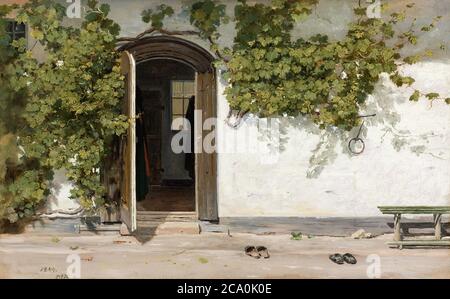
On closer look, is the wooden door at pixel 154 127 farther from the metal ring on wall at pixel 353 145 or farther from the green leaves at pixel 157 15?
the metal ring on wall at pixel 353 145

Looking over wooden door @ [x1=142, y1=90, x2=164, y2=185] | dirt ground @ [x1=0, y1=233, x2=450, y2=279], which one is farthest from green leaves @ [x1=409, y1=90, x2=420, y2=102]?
wooden door @ [x1=142, y1=90, x2=164, y2=185]

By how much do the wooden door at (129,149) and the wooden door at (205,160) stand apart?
961mm

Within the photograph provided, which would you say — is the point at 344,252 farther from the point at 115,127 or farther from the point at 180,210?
the point at 115,127

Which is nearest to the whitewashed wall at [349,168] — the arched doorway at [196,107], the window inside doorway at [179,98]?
the arched doorway at [196,107]

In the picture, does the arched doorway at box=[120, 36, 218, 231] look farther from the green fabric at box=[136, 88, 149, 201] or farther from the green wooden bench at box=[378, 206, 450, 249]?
the green wooden bench at box=[378, 206, 450, 249]

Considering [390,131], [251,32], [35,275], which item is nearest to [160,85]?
[251,32]

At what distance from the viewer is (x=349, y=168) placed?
6914 mm

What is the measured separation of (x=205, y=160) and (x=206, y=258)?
60.3 inches

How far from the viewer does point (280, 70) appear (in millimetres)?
6625

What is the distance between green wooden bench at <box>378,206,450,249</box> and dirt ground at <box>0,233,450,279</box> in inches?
3.7

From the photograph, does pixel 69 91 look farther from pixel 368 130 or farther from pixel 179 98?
pixel 179 98

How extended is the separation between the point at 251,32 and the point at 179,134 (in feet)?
15.9

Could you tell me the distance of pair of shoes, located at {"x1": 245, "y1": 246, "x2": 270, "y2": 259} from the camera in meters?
5.93

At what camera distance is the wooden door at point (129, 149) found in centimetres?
608
